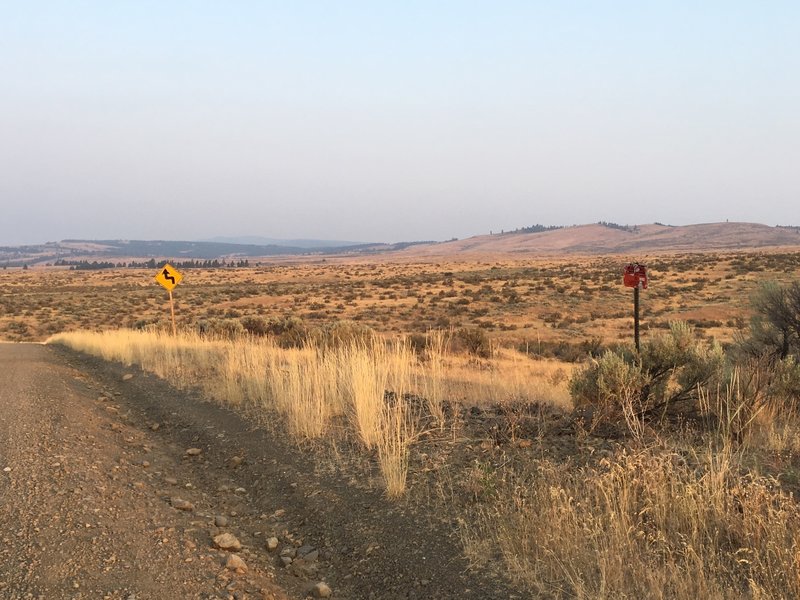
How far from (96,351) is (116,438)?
1131 centimetres

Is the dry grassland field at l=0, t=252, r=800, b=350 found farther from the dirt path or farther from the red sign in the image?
the dirt path

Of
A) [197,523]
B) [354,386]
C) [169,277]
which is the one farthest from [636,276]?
[169,277]

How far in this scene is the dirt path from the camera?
352 cm

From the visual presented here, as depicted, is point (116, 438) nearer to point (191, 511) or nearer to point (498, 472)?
point (191, 511)

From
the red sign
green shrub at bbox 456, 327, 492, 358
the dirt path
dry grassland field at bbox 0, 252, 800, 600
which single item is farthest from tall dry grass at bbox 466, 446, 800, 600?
green shrub at bbox 456, 327, 492, 358

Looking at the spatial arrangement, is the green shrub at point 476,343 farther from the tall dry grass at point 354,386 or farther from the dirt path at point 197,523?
the dirt path at point 197,523

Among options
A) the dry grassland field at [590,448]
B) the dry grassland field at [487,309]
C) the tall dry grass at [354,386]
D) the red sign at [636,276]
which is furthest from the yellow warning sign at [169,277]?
the red sign at [636,276]

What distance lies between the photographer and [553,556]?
11.3ft

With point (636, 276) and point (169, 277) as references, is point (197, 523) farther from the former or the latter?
point (169, 277)

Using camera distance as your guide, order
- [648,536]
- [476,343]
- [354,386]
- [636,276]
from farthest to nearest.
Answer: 1. [476,343]
2. [636,276]
3. [354,386]
4. [648,536]

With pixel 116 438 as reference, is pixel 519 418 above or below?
above

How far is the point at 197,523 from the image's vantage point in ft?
14.8

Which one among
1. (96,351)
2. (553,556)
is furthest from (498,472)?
(96,351)

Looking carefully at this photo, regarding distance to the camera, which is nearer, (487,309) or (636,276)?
(636,276)
